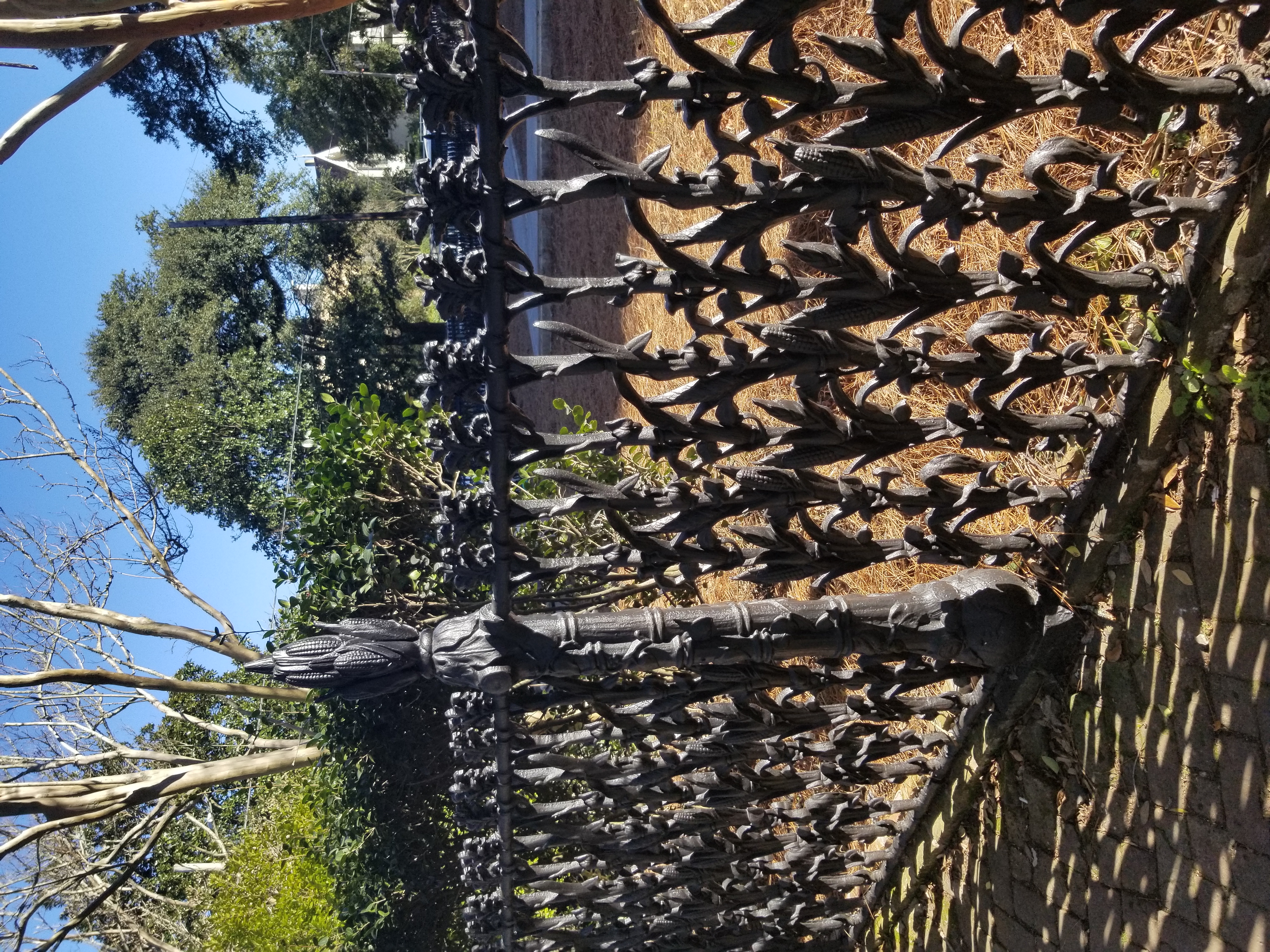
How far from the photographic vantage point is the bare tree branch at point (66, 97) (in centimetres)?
215

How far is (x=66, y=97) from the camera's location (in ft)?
7.49

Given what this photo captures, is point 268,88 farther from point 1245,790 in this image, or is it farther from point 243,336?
point 1245,790

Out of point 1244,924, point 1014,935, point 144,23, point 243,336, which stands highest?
point 243,336

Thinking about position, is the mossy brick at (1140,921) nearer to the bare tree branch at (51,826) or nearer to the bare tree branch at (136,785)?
the bare tree branch at (136,785)

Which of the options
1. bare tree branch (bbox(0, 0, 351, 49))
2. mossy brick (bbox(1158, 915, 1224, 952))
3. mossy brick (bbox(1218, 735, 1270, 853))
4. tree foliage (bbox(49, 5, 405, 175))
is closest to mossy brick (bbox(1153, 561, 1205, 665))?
mossy brick (bbox(1218, 735, 1270, 853))

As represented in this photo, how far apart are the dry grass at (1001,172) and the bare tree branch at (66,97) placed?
182 cm

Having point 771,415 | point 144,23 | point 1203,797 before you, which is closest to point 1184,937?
point 1203,797

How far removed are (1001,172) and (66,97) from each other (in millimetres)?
2823

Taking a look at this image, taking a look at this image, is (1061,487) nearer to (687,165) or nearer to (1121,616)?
(1121,616)

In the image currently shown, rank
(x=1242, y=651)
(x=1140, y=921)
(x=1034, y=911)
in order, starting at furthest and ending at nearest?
1. (x=1034, y=911)
2. (x=1140, y=921)
3. (x=1242, y=651)

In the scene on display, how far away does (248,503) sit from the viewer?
12.9 metres

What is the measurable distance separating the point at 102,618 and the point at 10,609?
118 cm

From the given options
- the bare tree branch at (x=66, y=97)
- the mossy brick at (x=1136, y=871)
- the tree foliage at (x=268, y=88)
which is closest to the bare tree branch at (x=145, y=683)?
the bare tree branch at (x=66, y=97)

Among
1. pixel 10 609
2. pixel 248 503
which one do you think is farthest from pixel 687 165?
pixel 248 503
